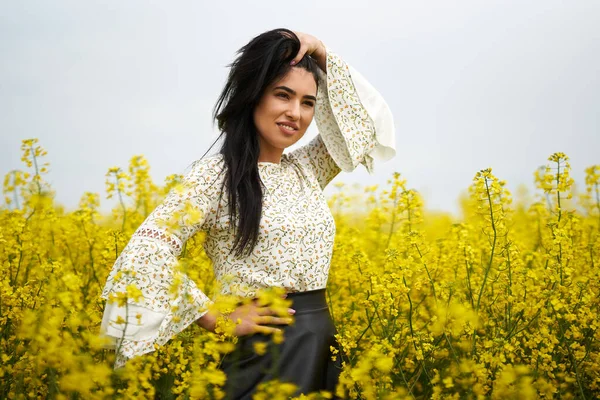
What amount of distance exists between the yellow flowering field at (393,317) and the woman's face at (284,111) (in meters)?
0.41

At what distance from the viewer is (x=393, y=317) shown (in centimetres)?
273

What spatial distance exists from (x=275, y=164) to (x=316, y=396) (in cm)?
98

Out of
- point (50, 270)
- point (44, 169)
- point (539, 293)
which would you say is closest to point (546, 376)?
point (539, 293)

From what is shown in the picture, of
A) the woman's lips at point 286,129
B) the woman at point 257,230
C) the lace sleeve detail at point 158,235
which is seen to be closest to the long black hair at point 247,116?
the woman at point 257,230

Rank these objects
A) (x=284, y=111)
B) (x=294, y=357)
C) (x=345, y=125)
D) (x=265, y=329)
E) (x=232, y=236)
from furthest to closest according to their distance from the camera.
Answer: (x=345, y=125) < (x=284, y=111) < (x=232, y=236) < (x=294, y=357) < (x=265, y=329)

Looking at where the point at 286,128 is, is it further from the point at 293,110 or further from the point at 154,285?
the point at 154,285

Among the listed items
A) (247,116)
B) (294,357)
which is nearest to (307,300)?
(294,357)

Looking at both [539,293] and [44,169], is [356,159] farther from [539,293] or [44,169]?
[44,169]

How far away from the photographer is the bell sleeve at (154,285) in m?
2.03

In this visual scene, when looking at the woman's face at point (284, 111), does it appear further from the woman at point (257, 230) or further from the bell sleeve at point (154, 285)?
the bell sleeve at point (154, 285)

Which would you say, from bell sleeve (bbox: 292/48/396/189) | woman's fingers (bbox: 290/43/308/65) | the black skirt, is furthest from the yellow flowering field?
woman's fingers (bbox: 290/43/308/65)

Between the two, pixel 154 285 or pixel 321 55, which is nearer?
pixel 154 285

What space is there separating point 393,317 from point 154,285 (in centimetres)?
112

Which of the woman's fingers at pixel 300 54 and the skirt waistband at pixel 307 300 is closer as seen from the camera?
the skirt waistband at pixel 307 300
